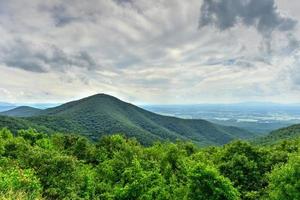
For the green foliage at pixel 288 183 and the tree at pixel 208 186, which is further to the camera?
the tree at pixel 208 186

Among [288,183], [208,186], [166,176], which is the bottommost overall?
[166,176]

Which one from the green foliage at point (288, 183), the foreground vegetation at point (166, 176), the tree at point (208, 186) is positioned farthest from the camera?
the tree at point (208, 186)

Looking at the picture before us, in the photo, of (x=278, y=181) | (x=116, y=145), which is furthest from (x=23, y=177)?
(x=116, y=145)

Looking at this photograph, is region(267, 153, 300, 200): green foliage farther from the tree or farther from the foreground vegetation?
the tree

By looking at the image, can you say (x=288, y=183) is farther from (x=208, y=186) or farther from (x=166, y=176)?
(x=166, y=176)

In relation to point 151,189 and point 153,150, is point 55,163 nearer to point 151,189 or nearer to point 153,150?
point 151,189

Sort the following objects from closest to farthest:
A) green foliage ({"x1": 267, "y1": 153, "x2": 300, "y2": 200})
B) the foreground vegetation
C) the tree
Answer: green foliage ({"x1": 267, "y1": 153, "x2": 300, "y2": 200}), the foreground vegetation, the tree

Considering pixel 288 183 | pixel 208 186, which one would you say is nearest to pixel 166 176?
pixel 208 186

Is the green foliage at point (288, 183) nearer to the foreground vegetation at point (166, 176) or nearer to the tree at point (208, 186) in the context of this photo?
the foreground vegetation at point (166, 176)

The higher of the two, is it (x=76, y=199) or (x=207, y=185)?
(x=207, y=185)

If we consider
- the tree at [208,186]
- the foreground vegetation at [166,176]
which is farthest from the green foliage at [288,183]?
the tree at [208,186]

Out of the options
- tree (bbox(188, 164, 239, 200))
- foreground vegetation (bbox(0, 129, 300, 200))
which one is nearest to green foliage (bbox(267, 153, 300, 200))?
foreground vegetation (bbox(0, 129, 300, 200))
